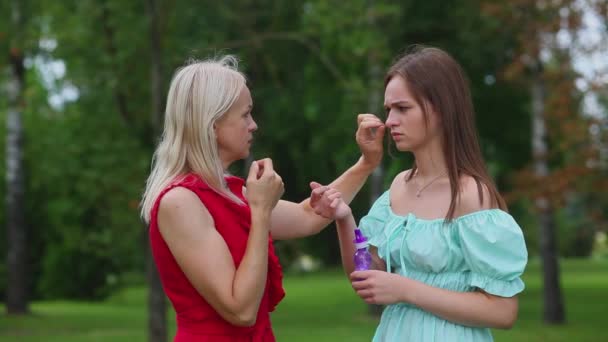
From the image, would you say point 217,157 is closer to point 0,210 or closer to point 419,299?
point 419,299

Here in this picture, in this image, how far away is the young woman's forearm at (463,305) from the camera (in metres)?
3.14

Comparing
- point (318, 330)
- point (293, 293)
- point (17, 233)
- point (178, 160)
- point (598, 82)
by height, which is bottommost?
point (293, 293)

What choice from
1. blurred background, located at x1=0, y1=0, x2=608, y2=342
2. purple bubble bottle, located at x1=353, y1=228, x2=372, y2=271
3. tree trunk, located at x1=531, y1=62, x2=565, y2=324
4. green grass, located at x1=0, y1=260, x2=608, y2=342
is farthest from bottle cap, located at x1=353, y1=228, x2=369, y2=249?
tree trunk, located at x1=531, y1=62, x2=565, y2=324

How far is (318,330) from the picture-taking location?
709 inches

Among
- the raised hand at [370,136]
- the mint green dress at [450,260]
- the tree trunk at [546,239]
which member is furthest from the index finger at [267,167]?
the tree trunk at [546,239]

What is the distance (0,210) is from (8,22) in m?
11.4

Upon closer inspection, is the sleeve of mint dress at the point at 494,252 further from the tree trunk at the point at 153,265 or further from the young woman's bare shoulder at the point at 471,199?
the tree trunk at the point at 153,265

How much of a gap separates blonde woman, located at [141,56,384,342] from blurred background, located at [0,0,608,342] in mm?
5793

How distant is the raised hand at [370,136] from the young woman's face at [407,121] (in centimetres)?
30

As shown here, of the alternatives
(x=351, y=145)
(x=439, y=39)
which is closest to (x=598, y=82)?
(x=351, y=145)

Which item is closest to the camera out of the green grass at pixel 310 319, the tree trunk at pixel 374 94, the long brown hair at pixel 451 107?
the long brown hair at pixel 451 107

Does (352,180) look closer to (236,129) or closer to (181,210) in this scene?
(236,129)

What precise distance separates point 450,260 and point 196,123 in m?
0.96

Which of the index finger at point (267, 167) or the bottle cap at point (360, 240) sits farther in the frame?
the bottle cap at point (360, 240)
